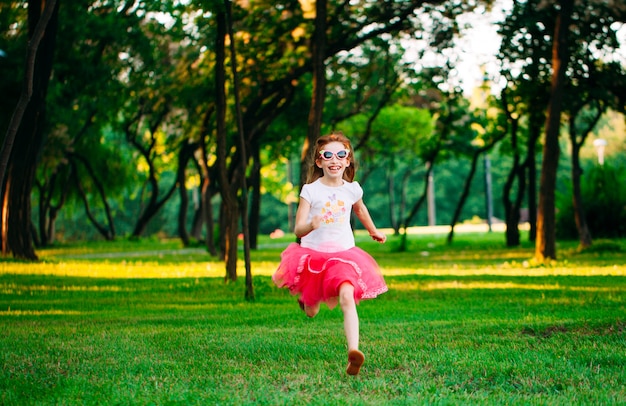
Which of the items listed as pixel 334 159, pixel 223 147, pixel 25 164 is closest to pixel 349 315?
pixel 334 159

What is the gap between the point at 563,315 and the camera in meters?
10.2

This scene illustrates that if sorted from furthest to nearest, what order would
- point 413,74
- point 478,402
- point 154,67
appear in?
point 154,67
point 413,74
point 478,402

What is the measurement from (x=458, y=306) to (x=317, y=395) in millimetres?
6269

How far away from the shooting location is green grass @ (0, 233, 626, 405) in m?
5.89

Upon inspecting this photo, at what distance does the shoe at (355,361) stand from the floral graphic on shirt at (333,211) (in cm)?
132

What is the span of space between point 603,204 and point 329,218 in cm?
2773

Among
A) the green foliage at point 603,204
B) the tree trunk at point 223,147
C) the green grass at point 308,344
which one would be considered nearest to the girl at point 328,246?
the green grass at point 308,344

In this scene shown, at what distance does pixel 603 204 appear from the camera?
32.9 metres

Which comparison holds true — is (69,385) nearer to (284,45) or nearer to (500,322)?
(500,322)

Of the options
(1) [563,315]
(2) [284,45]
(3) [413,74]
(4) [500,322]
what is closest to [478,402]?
(4) [500,322]

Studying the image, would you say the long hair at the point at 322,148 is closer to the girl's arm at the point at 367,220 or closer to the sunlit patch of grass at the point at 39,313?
the girl's arm at the point at 367,220

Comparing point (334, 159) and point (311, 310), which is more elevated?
point (334, 159)

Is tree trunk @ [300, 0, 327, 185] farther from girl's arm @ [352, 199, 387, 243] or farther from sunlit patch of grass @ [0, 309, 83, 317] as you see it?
girl's arm @ [352, 199, 387, 243]

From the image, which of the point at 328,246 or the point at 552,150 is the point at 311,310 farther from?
the point at 552,150
